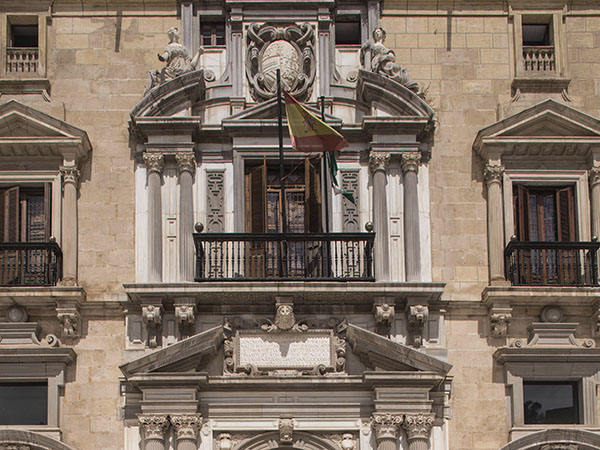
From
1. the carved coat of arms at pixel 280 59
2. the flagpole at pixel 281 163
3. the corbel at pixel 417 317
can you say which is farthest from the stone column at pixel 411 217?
the carved coat of arms at pixel 280 59

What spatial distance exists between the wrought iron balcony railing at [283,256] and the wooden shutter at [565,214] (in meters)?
3.05

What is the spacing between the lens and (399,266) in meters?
23.0

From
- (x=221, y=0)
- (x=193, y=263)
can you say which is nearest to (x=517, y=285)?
(x=193, y=263)

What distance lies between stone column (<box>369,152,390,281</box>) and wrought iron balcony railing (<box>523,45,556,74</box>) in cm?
292

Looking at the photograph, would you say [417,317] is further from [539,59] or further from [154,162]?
[539,59]

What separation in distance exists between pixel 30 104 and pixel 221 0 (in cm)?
347

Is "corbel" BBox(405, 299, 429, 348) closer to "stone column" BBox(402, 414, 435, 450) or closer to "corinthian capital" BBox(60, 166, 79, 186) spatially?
"stone column" BBox(402, 414, 435, 450)

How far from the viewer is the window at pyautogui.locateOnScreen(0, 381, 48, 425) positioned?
2241 centimetres

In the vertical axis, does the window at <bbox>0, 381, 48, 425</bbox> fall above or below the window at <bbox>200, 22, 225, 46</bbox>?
below

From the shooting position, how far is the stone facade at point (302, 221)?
874 inches

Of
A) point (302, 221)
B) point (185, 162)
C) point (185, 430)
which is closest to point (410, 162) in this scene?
point (302, 221)

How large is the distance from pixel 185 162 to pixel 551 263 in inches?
228

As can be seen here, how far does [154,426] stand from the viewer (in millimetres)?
21812

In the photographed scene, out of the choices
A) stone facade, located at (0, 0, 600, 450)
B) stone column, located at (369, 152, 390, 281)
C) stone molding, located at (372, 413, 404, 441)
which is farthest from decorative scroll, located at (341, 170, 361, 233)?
stone molding, located at (372, 413, 404, 441)
